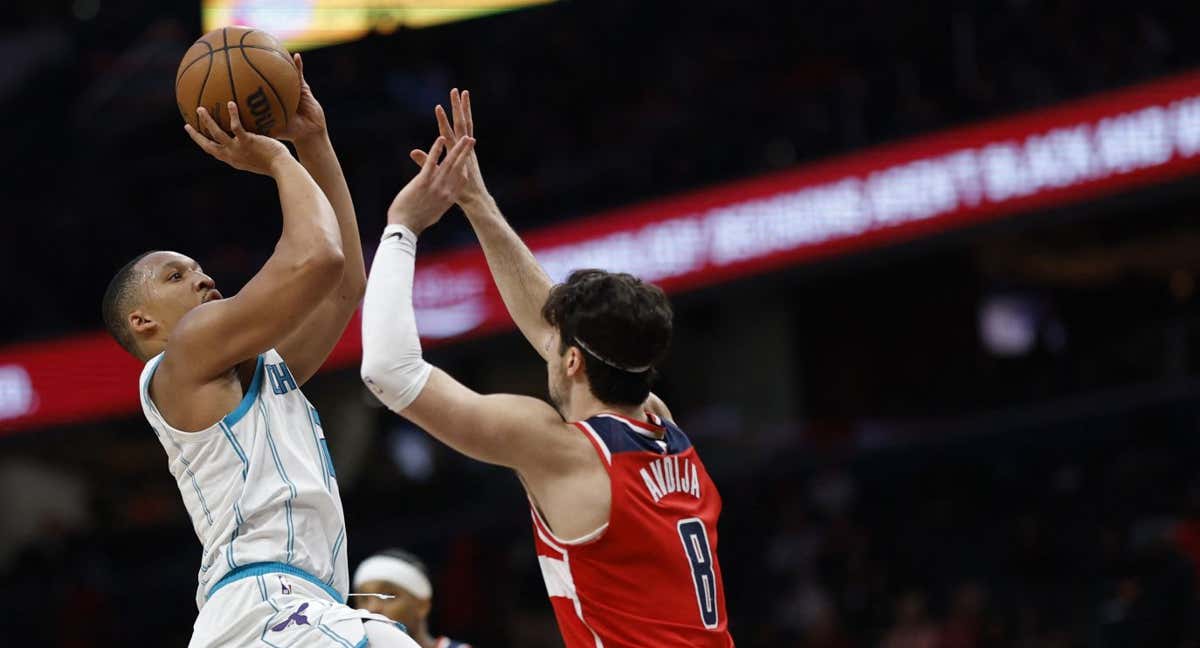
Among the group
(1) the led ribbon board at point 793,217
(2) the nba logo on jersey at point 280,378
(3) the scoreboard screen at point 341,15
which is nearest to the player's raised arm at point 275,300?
(2) the nba logo on jersey at point 280,378

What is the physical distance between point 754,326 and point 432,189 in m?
11.9

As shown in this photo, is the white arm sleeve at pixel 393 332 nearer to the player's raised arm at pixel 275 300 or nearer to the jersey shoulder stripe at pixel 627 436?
the player's raised arm at pixel 275 300

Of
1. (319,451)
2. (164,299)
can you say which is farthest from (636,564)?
(164,299)

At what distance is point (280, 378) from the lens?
13.4 feet

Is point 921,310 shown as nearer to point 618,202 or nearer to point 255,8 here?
point 618,202

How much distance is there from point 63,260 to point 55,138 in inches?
97.4

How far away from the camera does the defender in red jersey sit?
3.62 metres

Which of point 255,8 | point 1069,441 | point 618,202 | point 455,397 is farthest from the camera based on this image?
point 255,8

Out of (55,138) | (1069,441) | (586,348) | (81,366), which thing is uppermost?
(55,138)

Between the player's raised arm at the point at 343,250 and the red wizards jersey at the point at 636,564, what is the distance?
3.14 feet

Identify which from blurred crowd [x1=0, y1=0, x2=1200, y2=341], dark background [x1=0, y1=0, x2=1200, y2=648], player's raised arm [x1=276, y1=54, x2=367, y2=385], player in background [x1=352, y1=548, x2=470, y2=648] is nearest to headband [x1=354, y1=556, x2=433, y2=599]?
player in background [x1=352, y1=548, x2=470, y2=648]

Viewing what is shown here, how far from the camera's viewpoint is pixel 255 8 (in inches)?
521

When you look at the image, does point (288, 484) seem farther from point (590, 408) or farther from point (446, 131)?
point (446, 131)

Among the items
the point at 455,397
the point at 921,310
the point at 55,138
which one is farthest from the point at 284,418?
the point at 921,310
